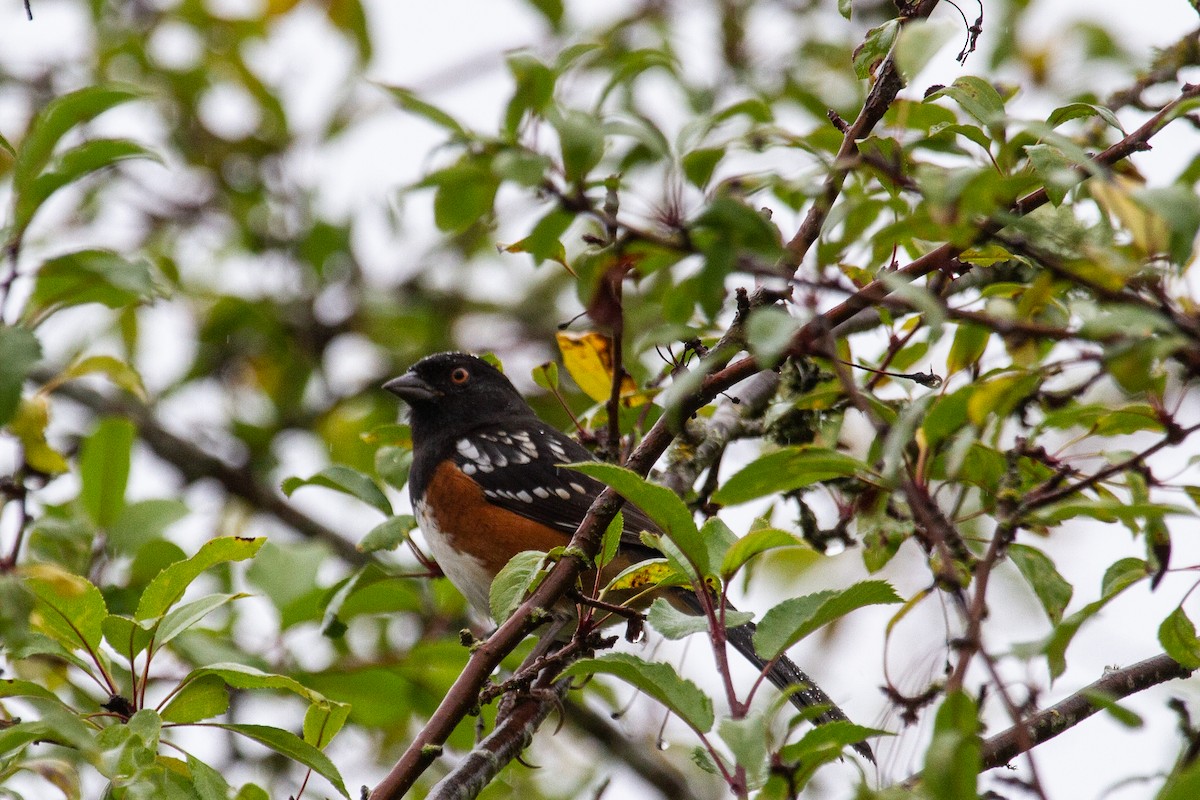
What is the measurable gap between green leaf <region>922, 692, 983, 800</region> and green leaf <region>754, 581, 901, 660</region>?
1.19 ft

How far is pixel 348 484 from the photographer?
2.28 meters

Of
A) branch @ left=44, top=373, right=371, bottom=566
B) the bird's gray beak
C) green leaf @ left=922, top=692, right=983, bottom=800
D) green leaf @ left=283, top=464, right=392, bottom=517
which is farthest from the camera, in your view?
branch @ left=44, top=373, right=371, bottom=566

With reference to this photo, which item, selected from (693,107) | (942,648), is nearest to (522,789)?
(942,648)

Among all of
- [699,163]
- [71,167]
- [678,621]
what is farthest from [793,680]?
[71,167]

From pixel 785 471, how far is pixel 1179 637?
55 centimetres

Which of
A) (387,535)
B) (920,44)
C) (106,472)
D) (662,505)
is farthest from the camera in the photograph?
(106,472)

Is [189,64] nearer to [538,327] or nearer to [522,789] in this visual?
[538,327]

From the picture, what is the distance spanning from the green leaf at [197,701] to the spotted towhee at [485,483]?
1211 mm

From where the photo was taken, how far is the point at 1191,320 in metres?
1.07

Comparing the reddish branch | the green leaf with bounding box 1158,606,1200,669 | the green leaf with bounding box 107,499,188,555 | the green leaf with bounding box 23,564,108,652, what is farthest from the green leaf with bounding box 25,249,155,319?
the green leaf with bounding box 1158,606,1200,669

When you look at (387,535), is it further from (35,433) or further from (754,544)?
(754,544)

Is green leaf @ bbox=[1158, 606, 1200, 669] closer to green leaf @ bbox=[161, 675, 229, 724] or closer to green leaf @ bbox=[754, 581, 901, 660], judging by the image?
green leaf @ bbox=[754, 581, 901, 660]

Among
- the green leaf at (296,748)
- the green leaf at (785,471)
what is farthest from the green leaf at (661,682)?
the green leaf at (296,748)

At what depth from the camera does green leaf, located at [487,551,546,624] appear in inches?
63.3
